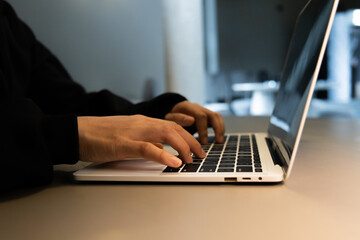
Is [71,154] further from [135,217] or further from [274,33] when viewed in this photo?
[274,33]

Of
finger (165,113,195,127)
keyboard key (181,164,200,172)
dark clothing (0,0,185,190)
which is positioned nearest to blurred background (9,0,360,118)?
dark clothing (0,0,185,190)

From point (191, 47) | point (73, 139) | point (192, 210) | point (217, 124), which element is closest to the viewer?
point (192, 210)

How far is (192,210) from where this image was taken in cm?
36

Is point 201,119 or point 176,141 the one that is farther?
point 201,119

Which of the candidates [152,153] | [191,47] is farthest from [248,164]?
[191,47]

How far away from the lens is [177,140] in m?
0.50

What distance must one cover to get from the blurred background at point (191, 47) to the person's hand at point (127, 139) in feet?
2.55

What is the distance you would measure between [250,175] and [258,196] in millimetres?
42

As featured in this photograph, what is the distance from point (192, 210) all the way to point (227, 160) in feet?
0.57

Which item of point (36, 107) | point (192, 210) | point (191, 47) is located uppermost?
point (191, 47)

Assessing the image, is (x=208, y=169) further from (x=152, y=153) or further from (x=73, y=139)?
(x=73, y=139)

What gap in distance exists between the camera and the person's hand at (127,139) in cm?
48

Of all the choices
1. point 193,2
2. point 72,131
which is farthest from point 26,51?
point 193,2

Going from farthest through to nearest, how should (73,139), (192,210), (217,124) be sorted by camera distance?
(217,124), (73,139), (192,210)
